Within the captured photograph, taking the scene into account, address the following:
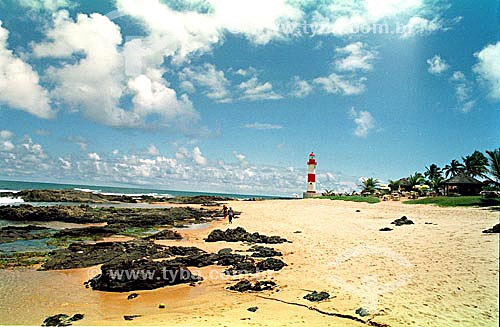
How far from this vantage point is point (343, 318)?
694 cm

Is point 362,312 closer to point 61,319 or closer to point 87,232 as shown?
point 61,319

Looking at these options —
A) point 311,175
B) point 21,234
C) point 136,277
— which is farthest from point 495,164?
point 311,175

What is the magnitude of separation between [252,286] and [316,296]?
1980 mm

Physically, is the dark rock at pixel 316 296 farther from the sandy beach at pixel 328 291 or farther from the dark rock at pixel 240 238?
the dark rock at pixel 240 238

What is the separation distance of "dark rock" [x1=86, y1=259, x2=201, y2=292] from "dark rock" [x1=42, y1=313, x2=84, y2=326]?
1754 mm

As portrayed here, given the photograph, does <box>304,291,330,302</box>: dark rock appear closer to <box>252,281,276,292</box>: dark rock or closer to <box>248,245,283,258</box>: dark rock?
<box>252,281,276,292</box>: dark rock

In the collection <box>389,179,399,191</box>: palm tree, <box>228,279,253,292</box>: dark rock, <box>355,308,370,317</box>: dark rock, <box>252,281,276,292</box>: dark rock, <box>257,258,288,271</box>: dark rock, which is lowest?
<box>228,279,253,292</box>: dark rock

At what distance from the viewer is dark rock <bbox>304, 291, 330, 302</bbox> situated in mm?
8109

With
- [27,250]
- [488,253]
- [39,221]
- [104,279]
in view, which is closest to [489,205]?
[488,253]

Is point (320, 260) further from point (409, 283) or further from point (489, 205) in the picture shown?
point (489, 205)

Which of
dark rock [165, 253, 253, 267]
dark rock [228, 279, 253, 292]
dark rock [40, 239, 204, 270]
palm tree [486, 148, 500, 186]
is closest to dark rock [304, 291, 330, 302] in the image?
dark rock [228, 279, 253, 292]

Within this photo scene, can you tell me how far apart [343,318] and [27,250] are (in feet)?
49.8

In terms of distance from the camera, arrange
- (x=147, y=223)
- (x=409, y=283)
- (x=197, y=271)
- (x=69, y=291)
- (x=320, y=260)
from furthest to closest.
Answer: (x=147, y=223)
(x=320, y=260)
(x=197, y=271)
(x=69, y=291)
(x=409, y=283)

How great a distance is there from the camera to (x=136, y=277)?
9.52m
